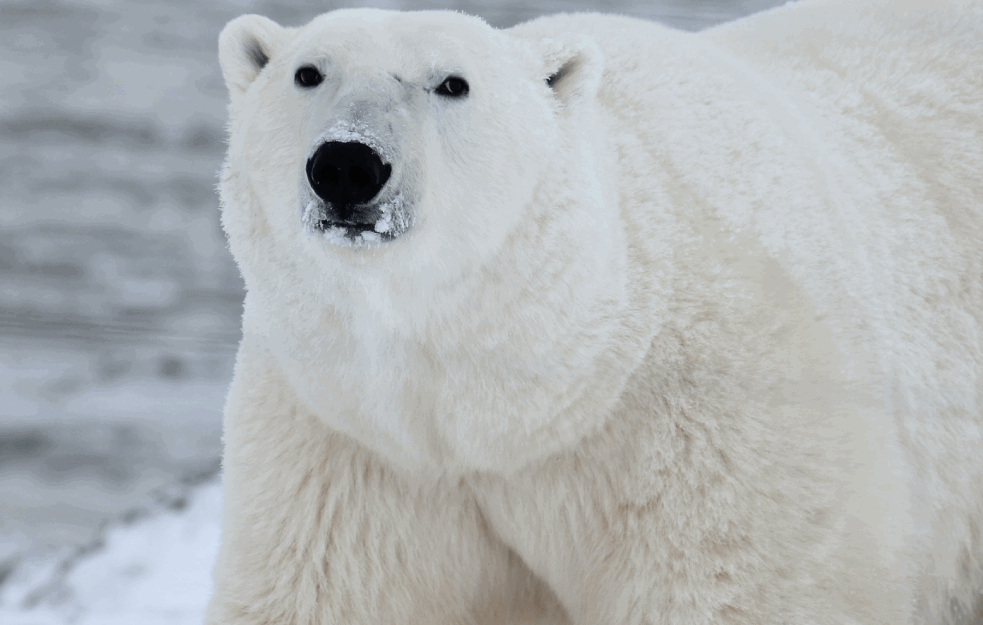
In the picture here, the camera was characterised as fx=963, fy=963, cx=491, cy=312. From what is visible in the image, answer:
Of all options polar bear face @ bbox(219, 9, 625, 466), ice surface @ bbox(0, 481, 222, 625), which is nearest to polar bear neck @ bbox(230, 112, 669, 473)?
polar bear face @ bbox(219, 9, 625, 466)

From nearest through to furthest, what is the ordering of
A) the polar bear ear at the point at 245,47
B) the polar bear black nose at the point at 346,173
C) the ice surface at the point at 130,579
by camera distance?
the polar bear black nose at the point at 346,173
the polar bear ear at the point at 245,47
the ice surface at the point at 130,579

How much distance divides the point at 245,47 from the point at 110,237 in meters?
0.41

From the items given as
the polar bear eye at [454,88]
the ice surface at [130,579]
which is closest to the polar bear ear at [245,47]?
the polar bear eye at [454,88]

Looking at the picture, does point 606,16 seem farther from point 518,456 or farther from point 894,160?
point 518,456

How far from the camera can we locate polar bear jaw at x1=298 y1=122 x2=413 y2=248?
110 cm

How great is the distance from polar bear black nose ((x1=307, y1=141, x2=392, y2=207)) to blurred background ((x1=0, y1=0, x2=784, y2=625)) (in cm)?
21

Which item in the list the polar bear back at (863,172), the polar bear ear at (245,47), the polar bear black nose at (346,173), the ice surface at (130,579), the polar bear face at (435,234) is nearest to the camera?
the polar bear black nose at (346,173)

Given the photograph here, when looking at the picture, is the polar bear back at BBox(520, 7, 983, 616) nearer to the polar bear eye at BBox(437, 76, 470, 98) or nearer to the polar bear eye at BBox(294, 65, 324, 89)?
the polar bear eye at BBox(437, 76, 470, 98)

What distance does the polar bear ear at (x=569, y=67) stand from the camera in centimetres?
141

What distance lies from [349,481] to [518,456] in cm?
29

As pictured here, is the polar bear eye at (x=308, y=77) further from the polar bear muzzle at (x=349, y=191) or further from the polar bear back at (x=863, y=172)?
the polar bear back at (x=863, y=172)

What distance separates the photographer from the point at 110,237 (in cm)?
158

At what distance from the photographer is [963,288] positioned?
1.79 metres

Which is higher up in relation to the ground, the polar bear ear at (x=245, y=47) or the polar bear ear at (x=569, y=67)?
the polar bear ear at (x=245, y=47)
